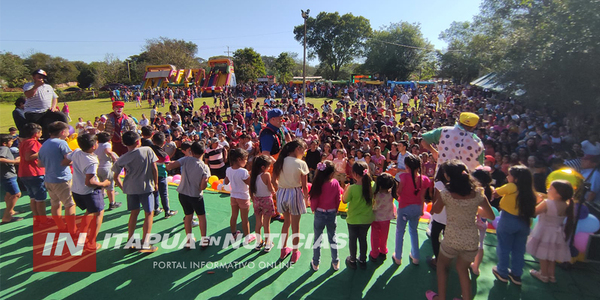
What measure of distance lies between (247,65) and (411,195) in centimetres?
5086

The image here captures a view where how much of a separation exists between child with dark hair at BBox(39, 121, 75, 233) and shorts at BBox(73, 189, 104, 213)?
24cm

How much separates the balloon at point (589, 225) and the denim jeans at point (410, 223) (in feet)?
6.22

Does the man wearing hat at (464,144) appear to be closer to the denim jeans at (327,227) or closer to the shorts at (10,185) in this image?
the denim jeans at (327,227)

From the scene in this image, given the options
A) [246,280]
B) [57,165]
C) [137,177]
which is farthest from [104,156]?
[246,280]

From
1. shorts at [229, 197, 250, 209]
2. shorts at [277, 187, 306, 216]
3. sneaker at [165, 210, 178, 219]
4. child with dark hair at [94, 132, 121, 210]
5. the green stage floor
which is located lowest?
the green stage floor

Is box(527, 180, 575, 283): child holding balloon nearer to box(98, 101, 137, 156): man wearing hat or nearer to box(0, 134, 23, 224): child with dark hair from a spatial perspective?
box(98, 101, 137, 156): man wearing hat

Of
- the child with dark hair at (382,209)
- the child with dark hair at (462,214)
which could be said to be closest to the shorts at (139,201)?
the child with dark hair at (382,209)

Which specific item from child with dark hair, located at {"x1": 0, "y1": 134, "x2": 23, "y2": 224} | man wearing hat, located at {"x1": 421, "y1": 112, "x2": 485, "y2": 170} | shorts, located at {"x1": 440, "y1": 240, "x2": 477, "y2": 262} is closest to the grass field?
child with dark hair, located at {"x1": 0, "y1": 134, "x2": 23, "y2": 224}

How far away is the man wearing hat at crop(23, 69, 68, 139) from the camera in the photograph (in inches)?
179

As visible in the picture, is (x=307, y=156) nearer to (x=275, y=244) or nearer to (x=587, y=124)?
(x=275, y=244)

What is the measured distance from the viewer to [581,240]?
342cm

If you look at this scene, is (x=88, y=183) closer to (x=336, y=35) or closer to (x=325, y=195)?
(x=325, y=195)

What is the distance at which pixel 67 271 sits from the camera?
11.1 ft

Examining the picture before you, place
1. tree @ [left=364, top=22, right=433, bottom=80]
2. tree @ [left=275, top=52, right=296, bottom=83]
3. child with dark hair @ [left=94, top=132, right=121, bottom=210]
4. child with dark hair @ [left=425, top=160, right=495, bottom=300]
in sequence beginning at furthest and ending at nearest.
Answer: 1. tree @ [left=275, top=52, right=296, bottom=83]
2. tree @ [left=364, top=22, right=433, bottom=80]
3. child with dark hair @ [left=94, top=132, right=121, bottom=210]
4. child with dark hair @ [left=425, top=160, right=495, bottom=300]
